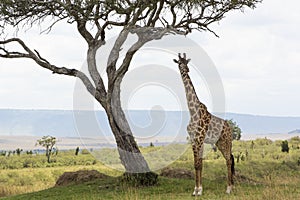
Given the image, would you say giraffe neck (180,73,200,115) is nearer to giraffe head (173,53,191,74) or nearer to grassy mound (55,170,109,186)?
giraffe head (173,53,191,74)

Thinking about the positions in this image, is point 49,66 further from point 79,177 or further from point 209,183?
point 209,183

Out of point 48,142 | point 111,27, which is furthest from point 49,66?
point 48,142

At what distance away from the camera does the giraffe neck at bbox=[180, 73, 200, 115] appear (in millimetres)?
14711

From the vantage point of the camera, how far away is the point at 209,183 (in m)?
17.0

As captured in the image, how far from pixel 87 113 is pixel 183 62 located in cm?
376

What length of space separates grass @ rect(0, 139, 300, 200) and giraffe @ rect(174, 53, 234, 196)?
0.66 meters

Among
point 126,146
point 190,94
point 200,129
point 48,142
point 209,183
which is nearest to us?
point 200,129

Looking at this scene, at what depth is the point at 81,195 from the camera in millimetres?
15664

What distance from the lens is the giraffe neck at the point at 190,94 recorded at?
14.7 m

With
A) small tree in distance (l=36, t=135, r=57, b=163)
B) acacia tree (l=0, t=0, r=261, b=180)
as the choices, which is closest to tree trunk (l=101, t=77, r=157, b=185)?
acacia tree (l=0, t=0, r=261, b=180)

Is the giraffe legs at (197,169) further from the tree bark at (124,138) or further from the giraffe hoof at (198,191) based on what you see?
the tree bark at (124,138)

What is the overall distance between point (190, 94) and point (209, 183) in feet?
11.2

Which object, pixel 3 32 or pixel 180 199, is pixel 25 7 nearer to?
pixel 3 32

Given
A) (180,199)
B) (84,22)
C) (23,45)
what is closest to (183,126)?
(180,199)
